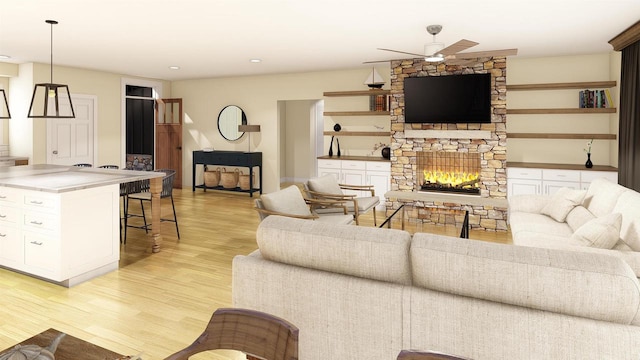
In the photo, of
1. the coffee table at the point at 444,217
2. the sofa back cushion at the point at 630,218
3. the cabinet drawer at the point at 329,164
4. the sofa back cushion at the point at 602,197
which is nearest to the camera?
the sofa back cushion at the point at 630,218

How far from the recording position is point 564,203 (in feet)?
13.9

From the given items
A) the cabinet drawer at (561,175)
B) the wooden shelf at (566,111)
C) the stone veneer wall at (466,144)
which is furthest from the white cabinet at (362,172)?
the cabinet drawer at (561,175)

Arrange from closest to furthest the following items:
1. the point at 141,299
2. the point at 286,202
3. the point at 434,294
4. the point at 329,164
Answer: the point at 434,294 → the point at 141,299 → the point at 286,202 → the point at 329,164

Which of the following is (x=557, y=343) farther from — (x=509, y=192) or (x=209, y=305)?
(x=509, y=192)

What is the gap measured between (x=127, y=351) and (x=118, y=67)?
6519mm

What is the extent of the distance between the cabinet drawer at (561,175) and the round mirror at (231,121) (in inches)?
230

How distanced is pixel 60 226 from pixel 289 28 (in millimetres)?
3098

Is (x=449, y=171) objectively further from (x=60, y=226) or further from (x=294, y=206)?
(x=60, y=226)

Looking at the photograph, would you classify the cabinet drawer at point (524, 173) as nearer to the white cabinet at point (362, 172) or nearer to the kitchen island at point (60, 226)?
the white cabinet at point (362, 172)

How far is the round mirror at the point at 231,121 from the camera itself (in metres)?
9.08

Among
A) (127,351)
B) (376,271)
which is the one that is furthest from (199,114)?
(376,271)

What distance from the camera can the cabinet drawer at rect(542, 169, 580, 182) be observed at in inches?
232

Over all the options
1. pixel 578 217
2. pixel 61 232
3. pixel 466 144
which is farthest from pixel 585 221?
pixel 61 232

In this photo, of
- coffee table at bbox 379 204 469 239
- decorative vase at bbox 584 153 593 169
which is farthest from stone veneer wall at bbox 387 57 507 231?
decorative vase at bbox 584 153 593 169
